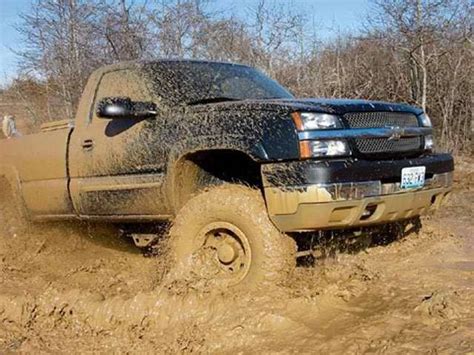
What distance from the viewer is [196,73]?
5.08 metres

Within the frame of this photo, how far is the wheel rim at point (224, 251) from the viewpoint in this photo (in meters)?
3.99

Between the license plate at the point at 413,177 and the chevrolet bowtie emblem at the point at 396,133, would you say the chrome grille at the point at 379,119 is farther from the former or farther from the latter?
the license plate at the point at 413,177

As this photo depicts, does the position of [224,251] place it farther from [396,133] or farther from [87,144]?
[87,144]

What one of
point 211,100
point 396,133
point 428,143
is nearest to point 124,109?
point 211,100

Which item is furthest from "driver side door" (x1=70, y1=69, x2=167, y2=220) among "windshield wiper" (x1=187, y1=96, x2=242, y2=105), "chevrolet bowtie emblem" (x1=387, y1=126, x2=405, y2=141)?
Result: "chevrolet bowtie emblem" (x1=387, y1=126, x2=405, y2=141)

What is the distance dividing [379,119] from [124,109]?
75.4 inches

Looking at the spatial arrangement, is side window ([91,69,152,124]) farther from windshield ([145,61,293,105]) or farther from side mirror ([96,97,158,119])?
side mirror ([96,97,158,119])

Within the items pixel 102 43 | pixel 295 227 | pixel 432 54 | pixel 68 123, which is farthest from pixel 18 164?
pixel 432 54

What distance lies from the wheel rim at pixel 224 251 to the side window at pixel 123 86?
52.4 inches

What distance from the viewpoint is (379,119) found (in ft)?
13.5

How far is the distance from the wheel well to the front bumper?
0.55 m

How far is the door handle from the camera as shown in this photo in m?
5.11

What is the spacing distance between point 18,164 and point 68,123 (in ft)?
2.49

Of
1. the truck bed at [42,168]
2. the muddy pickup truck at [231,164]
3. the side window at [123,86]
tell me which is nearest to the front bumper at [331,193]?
the muddy pickup truck at [231,164]
